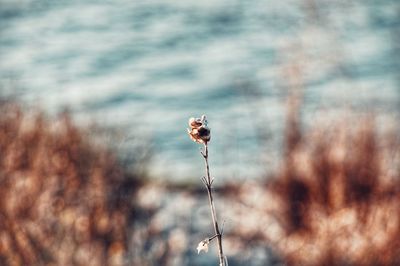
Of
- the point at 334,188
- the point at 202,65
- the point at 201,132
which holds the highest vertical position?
the point at 202,65

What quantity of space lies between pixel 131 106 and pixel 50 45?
2132 mm

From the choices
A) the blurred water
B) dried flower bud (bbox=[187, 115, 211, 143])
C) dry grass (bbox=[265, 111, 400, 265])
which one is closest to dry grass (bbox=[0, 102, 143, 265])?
the blurred water

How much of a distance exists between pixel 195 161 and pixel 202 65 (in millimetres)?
1996

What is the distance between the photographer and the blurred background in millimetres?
2332

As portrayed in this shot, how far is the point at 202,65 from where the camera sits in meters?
6.03

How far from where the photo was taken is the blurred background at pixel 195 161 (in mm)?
2332

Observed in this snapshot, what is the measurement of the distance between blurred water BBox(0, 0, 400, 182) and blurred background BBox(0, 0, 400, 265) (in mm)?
22

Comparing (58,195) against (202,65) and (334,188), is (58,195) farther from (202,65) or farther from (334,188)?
(202,65)

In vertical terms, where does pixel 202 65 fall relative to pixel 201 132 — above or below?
above

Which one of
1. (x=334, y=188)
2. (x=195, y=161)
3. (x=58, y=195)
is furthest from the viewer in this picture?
(x=195, y=161)

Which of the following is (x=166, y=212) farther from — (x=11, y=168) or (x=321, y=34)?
(x=321, y=34)

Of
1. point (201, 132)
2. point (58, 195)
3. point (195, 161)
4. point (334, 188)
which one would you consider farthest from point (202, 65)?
point (201, 132)

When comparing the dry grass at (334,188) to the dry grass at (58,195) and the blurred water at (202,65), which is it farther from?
the dry grass at (58,195)

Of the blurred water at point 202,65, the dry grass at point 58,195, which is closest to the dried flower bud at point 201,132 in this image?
the dry grass at point 58,195
